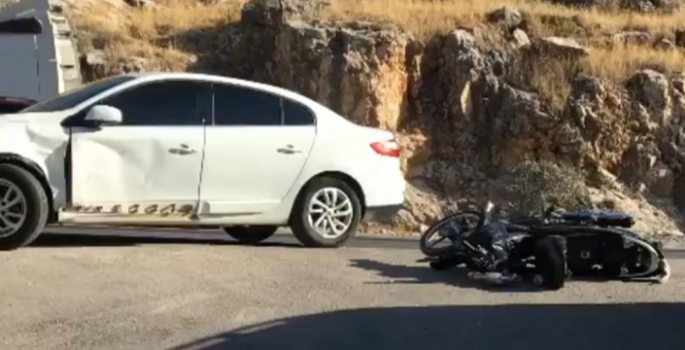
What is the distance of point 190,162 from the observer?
12141 millimetres

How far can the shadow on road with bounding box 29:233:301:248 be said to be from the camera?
40.3 feet

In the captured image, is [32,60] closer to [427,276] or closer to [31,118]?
[31,118]

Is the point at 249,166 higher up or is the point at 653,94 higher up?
the point at 249,166

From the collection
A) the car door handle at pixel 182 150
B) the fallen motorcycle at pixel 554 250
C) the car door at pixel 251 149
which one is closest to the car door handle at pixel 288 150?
the car door at pixel 251 149

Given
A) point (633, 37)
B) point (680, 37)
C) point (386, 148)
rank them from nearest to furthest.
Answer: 1. point (386, 148)
2. point (633, 37)
3. point (680, 37)

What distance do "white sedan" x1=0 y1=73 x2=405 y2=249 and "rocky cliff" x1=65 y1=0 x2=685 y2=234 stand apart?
9792 mm

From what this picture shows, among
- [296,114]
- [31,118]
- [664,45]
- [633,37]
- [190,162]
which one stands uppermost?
[31,118]

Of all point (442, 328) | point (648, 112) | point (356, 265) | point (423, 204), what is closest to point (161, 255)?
point (356, 265)

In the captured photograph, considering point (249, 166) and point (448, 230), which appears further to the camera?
point (249, 166)

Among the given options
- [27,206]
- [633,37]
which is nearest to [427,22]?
[633,37]

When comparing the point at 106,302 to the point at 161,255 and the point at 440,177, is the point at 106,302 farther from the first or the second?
the point at 440,177

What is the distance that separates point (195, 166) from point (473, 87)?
13.5m

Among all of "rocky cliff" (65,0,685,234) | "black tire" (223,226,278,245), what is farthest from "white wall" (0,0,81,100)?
"rocky cliff" (65,0,685,234)

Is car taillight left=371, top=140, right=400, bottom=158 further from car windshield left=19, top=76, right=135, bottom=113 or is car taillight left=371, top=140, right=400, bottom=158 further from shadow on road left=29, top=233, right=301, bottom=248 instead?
car windshield left=19, top=76, right=135, bottom=113
